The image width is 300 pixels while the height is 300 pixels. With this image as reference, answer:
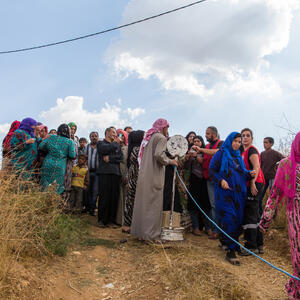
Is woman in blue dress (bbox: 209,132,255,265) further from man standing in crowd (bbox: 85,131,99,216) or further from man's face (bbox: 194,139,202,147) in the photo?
man standing in crowd (bbox: 85,131,99,216)

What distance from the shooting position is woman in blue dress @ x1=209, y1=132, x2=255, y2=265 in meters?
4.07

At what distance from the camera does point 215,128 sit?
561cm

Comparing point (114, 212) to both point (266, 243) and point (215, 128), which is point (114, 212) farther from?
point (266, 243)

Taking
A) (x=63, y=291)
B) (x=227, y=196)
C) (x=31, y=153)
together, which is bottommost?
(x=63, y=291)

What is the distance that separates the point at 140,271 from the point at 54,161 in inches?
96.6

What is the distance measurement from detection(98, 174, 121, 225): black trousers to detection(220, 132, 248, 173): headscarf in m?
2.24

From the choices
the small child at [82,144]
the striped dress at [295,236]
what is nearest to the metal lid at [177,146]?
the striped dress at [295,236]

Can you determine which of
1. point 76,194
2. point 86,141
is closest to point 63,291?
point 76,194

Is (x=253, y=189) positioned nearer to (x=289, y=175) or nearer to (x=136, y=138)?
(x=289, y=175)

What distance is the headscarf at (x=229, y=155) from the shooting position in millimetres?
4139

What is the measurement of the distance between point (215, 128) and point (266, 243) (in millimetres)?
2279

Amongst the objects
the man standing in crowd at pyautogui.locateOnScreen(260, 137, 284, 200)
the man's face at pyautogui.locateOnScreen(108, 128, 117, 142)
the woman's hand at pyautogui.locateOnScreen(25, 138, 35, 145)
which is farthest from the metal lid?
the man standing in crowd at pyautogui.locateOnScreen(260, 137, 284, 200)

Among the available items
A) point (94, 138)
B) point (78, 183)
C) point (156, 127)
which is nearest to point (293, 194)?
point (156, 127)

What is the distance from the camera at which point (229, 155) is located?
13.6 feet
